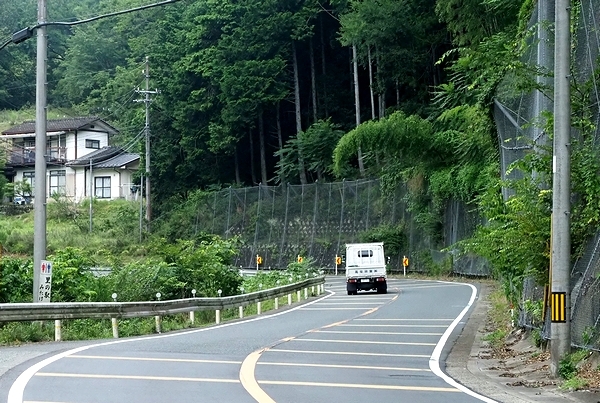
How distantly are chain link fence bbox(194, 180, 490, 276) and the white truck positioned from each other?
12581 millimetres

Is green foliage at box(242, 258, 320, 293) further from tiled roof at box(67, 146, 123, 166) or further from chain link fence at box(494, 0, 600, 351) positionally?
tiled roof at box(67, 146, 123, 166)

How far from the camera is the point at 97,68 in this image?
330 ft

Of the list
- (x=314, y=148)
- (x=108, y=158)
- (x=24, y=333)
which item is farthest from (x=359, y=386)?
(x=108, y=158)

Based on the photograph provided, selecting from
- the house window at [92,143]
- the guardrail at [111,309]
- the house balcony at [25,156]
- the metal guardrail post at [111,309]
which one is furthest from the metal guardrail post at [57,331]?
the house window at [92,143]

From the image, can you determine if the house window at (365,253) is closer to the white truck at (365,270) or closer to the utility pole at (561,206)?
the white truck at (365,270)

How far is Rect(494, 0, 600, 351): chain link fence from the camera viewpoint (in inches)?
547

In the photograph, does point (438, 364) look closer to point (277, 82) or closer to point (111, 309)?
point (111, 309)

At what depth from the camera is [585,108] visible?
16188mm

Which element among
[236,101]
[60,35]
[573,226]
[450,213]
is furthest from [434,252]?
[60,35]

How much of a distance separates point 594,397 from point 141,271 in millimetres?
18351

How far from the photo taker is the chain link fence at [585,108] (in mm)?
13898

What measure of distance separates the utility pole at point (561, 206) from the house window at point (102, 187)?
227 ft

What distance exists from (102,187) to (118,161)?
3.12m

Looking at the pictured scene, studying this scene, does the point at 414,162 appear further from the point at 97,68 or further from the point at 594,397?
the point at 97,68
